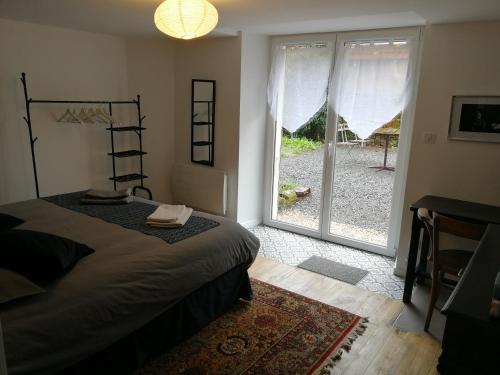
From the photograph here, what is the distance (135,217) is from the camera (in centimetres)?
279

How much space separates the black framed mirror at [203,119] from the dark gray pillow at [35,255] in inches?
105

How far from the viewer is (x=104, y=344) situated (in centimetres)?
183

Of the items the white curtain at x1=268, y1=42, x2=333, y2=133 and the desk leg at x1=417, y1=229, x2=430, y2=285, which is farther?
the white curtain at x1=268, y1=42, x2=333, y2=133

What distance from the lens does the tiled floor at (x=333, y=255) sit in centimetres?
334

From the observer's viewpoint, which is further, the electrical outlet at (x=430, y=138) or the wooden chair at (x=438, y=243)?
the electrical outlet at (x=430, y=138)

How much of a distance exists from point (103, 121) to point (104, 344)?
2724 mm

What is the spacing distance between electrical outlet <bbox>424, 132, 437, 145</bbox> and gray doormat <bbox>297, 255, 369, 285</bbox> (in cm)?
126

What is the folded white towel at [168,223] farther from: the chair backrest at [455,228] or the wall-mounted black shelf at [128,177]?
the wall-mounted black shelf at [128,177]

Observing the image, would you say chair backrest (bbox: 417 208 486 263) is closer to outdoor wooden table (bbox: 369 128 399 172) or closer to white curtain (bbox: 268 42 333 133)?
outdoor wooden table (bbox: 369 128 399 172)

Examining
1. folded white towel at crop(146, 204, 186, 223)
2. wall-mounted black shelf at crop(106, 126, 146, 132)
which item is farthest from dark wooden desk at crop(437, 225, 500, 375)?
wall-mounted black shelf at crop(106, 126, 146, 132)

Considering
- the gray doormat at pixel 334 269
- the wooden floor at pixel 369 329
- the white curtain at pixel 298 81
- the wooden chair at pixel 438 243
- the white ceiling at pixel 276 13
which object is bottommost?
the wooden floor at pixel 369 329

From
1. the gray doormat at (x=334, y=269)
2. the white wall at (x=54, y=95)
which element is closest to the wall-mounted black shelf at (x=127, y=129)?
the white wall at (x=54, y=95)

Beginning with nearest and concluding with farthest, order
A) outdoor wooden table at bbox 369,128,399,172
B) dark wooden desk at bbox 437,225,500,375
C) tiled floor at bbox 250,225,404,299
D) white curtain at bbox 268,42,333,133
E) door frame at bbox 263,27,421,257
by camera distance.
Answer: dark wooden desk at bbox 437,225,500,375, tiled floor at bbox 250,225,404,299, door frame at bbox 263,27,421,257, outdoor wooden table at bbox 369,128,399,172, white curtain at bbox 268,42,333,133

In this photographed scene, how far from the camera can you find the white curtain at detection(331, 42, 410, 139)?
11.8 ft
